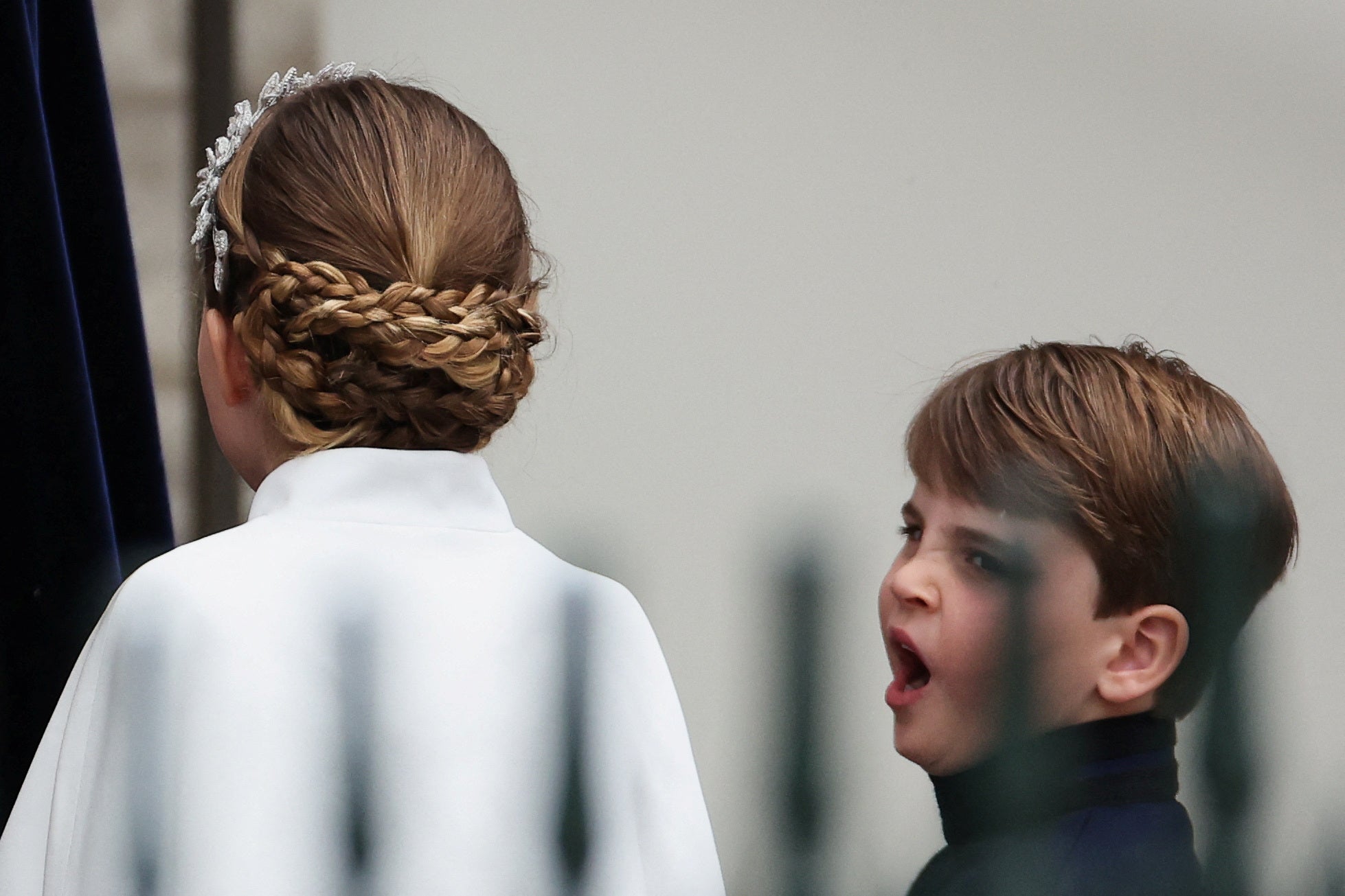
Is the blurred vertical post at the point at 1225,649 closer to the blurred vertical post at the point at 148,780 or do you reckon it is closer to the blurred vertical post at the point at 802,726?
the blurred vertical post at the point at 802,726

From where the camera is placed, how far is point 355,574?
64cm

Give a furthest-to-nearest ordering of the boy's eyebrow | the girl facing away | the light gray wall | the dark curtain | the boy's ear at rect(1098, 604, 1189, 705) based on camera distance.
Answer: the light gray wall → the dark curtain → the girl facing away → the boy's ear at rect(1098, 604, 1189, 705) → the boy's eyebrow

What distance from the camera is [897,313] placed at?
5.40ft

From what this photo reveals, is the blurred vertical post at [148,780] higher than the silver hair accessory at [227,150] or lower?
lower

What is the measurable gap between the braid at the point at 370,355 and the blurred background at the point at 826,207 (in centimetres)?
80

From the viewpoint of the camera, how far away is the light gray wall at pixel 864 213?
160 centimetres

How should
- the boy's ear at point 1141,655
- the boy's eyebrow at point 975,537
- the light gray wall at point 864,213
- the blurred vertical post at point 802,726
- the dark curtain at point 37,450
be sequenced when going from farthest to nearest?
the light gray wall at point 864,213 < the dark curtain at point 37,450 < the boy's ear at point 1141,655 < the boy's eyebrow at point 975,537 < the blurred vertical post at point 802,726

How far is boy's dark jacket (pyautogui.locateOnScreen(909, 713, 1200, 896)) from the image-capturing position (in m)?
0.38

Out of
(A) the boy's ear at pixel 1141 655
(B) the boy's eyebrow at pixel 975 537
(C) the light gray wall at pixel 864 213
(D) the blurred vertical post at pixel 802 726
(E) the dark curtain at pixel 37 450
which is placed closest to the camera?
(D) the blurred vertical post at pixel 802 726

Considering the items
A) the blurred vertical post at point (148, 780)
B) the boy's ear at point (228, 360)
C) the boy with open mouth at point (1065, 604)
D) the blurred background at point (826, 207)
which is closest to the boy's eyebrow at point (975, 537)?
the boy with open mouth at point (1065, 604)

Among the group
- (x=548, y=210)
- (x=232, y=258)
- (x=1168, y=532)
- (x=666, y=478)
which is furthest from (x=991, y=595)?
(x=548, y=210)

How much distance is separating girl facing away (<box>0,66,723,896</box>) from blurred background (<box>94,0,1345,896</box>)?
0.79m

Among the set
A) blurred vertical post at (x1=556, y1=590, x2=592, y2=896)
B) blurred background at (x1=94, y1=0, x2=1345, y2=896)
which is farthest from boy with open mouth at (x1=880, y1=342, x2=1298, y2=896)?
blurred background at (x1=94, y1=0, x2=1345, y2=896)

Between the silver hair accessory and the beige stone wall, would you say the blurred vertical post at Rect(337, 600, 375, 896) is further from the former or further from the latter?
the beige stone wall
